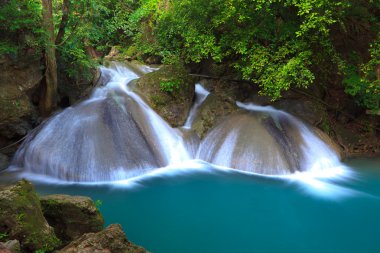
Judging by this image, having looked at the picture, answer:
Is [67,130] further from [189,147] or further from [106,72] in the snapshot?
[106,72]

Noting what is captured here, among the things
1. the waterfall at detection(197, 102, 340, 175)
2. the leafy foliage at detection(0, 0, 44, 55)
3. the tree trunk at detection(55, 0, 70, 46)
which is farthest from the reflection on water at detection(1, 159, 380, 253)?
the tree trunk at detection(55, 0, 70, 46)

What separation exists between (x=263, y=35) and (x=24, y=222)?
723 centimetres

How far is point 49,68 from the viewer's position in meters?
7.67

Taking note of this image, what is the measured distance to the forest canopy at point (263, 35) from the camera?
7.03m

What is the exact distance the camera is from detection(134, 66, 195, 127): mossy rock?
898cm

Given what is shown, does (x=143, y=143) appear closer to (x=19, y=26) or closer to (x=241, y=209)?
(x=241, y=209)

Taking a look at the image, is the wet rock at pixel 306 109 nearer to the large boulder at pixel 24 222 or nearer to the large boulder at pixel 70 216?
the large boulder at pixel 70 216

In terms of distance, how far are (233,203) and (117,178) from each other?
258cm

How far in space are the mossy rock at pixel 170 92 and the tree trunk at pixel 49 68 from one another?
7.72 ft

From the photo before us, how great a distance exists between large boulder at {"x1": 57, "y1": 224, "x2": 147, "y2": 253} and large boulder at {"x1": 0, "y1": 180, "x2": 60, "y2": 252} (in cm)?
25

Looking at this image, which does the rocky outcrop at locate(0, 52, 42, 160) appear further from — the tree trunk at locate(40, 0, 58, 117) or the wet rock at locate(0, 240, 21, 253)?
the wet rock at locate(0, 240, 21, 253)

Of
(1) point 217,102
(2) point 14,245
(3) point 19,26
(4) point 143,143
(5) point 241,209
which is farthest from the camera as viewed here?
(1) point 217,102

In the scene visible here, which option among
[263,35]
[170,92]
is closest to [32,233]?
[170,92]

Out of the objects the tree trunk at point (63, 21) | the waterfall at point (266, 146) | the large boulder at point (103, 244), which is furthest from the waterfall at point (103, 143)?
the large boulder at point (103, 244)
